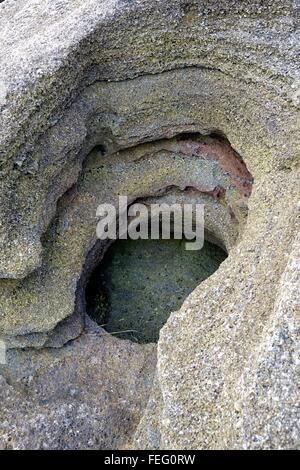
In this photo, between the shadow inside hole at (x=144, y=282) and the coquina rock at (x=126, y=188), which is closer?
the coquina rock at (x=126, y=188)

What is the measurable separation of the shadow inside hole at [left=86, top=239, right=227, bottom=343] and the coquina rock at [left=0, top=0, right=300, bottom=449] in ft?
3.12

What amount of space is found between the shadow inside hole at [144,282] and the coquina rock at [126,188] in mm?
952

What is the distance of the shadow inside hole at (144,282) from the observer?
560 centimetres

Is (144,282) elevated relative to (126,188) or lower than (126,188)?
lower

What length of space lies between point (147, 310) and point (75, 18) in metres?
3.25

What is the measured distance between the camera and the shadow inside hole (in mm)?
5602

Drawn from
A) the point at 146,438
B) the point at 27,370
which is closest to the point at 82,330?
the point at 27,370

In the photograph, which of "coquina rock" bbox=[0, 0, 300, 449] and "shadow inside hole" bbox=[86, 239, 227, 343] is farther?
"shadow inside hole" bbox=[86, 239, 227, 343]

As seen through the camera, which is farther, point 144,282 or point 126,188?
point 144,282

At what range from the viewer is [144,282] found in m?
5.87

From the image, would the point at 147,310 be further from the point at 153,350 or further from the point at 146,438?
the point at 146,438

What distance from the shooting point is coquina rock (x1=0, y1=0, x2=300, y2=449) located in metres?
2.94

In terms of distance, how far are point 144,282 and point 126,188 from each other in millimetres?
1387
